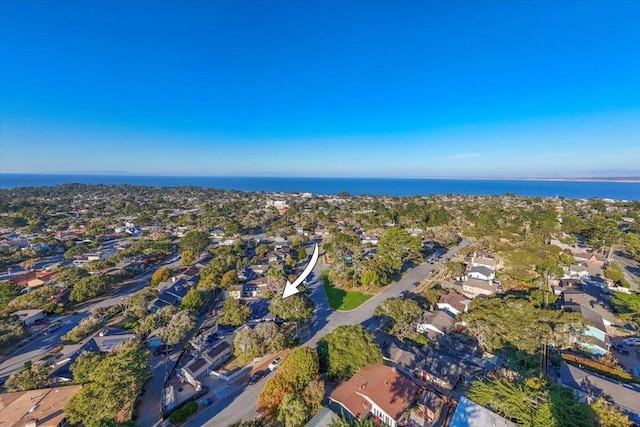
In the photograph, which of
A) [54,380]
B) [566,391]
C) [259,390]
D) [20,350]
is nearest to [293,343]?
[259,390]

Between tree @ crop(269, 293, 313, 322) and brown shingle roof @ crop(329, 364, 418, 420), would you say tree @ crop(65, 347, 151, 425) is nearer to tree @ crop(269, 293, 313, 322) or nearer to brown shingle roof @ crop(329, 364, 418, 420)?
tree @ crop(269, 293, 313, 322)

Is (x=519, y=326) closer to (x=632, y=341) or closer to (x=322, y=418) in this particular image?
(x=632, y=341)

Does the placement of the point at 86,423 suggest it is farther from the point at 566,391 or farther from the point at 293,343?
the point at 566,391

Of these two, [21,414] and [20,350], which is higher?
[21,414]

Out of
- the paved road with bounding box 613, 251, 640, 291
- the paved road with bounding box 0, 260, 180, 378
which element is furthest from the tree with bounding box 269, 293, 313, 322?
the paved road with bounding box 613, 251, 640, 291

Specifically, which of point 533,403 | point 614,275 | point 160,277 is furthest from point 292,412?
point 614,275

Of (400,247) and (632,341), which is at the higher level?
Result: (400,247)
